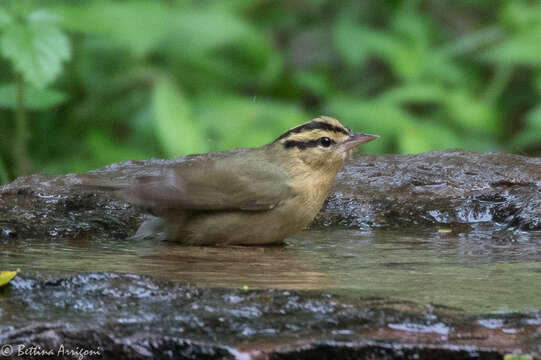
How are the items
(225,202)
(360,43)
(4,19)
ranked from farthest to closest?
(360,43)
(4,19)
(225,202)

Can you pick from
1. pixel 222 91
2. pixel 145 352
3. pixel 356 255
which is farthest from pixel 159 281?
pixel 222 91

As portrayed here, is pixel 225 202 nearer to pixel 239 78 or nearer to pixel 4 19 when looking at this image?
pixel 4 19

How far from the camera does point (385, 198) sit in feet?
17.5

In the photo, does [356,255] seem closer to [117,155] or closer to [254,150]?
[254,150]

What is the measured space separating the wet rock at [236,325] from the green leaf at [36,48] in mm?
3127

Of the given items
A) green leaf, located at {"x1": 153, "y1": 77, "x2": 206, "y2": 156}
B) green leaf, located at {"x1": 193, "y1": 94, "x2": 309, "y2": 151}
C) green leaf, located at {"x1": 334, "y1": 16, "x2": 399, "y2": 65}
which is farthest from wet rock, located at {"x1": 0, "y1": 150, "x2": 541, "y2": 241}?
green leaf, located at {"x1": 334, "y1": 16, "x2": 399, "y2": 65}

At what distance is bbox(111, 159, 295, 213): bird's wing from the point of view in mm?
4715

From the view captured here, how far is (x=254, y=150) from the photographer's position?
5.42 m

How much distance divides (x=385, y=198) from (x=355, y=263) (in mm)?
1347

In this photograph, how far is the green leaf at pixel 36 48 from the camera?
5977 millimetres

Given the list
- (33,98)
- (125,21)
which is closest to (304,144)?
(33,98)

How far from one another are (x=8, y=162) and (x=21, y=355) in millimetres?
5173

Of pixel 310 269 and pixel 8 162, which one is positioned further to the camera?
pixel 8 162

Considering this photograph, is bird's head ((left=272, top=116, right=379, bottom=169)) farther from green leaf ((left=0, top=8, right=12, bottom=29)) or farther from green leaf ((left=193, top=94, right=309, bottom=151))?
green leaf ((left=0, top=8, right=12, bottom=29))
